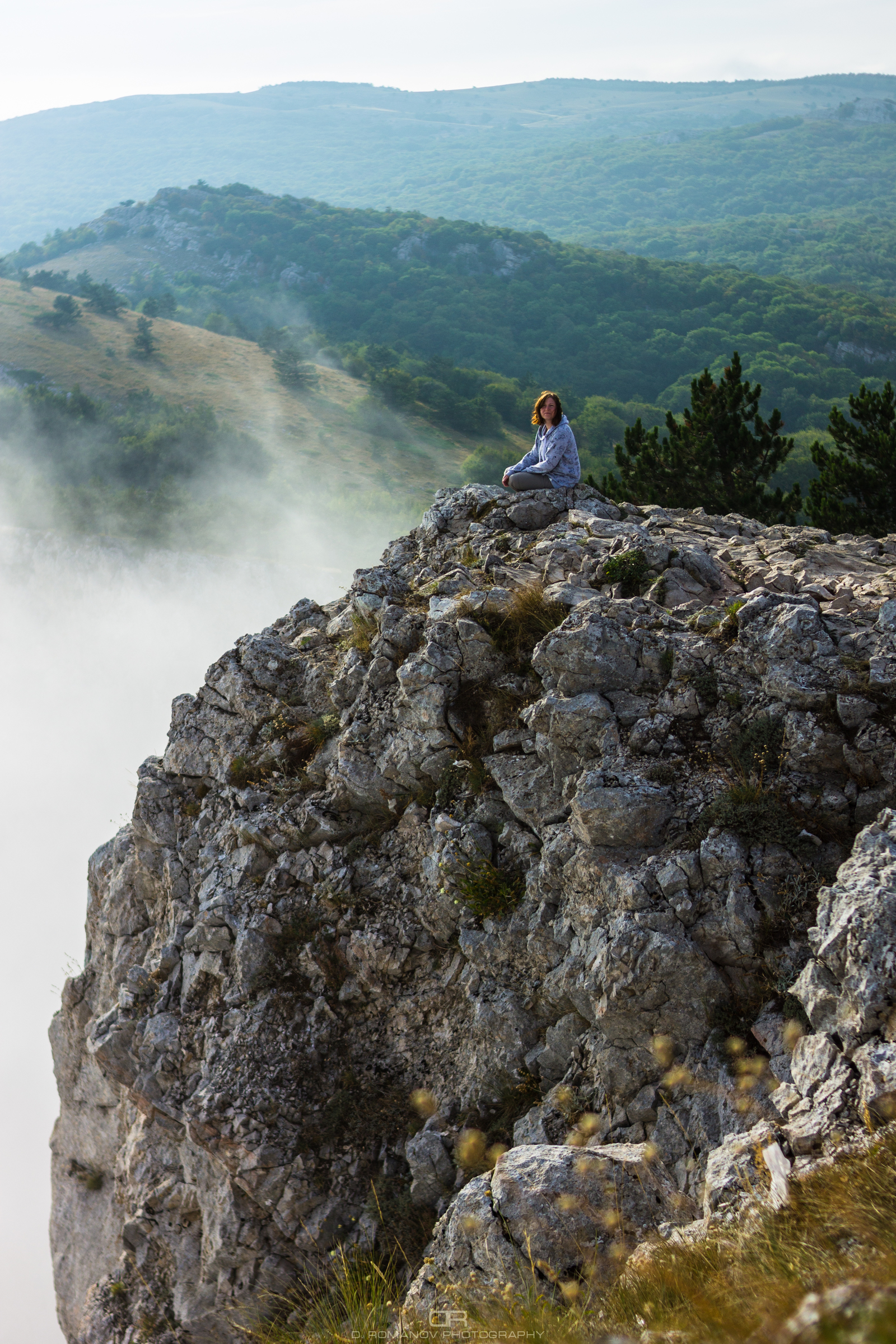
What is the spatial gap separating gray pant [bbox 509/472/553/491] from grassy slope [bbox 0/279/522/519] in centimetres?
5738

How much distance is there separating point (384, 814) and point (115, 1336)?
6.31 metres

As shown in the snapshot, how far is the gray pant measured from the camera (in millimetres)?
11016

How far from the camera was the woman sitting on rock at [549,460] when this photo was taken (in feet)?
35.4

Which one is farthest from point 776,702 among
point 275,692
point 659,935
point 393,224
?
point 393,224

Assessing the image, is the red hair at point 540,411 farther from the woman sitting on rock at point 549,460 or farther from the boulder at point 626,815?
the boulder at point 626,815

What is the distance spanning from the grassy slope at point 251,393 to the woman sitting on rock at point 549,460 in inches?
2254

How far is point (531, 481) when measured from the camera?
11047 mm

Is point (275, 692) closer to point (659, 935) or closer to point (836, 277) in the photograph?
point (659, 935)

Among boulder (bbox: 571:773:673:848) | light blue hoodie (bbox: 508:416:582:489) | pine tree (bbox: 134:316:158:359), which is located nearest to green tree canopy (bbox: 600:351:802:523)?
light blue hoodie (bbox: 508:416:582:489)

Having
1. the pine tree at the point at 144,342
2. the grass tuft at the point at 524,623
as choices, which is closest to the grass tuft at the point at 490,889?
the grass tuft at the point at 524,623

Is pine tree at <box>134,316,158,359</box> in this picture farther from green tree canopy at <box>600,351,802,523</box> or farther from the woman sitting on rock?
the woman sitting on rock

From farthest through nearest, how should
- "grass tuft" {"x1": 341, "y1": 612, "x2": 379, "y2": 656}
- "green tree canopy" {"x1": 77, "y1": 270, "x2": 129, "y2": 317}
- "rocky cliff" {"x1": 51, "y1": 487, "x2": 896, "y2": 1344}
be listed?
"green tree canopy" {"x1": 77, "y1": 270, "x2": 129, "y2": 317} < "grass tuft" {"x1": 341, "y1": 612, "x2": 379, "y2": 656} < "rocky cliff" {"x1": 51, "y1": 487, "x2": 896, "y2": 1344}

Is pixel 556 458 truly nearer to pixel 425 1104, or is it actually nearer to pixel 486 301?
pixel 425 1104

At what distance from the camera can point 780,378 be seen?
92.9 metres
